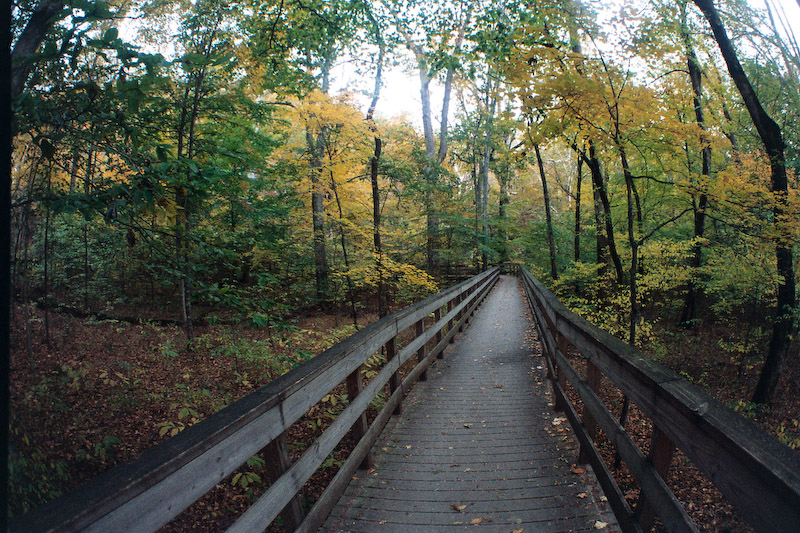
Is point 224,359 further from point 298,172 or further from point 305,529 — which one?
point 305,529

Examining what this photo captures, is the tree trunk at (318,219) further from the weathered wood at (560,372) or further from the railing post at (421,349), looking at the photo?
the weathered wood at (560,372)

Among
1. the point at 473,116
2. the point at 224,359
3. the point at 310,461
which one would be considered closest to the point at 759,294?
the point at 310,461

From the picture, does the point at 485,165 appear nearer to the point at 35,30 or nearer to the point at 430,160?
the point at 430,160

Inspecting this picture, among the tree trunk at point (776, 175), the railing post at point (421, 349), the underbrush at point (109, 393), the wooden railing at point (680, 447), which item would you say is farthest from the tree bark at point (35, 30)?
the tree trunk at point (776, 175)

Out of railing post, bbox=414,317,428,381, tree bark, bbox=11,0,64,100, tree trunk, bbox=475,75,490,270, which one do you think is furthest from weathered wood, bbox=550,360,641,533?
tree trunk, bbox=475,75,490,270

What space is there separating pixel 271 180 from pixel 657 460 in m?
11.1

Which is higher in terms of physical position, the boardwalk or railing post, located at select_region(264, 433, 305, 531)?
railing post, located at select_region(264, 433, 305, 531)

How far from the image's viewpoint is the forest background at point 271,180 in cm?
266

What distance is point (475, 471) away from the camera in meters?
3.07

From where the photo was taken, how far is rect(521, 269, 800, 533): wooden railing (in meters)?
1.11

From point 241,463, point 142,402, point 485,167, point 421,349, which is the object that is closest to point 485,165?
point 485,167

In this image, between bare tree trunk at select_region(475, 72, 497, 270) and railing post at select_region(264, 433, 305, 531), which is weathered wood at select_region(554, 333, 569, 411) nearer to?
railing post at select_region(264, 433, 305, 531)

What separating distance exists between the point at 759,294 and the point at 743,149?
8148mm

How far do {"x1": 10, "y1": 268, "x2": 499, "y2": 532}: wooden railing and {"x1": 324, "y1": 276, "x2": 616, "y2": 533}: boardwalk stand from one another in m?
0.29
